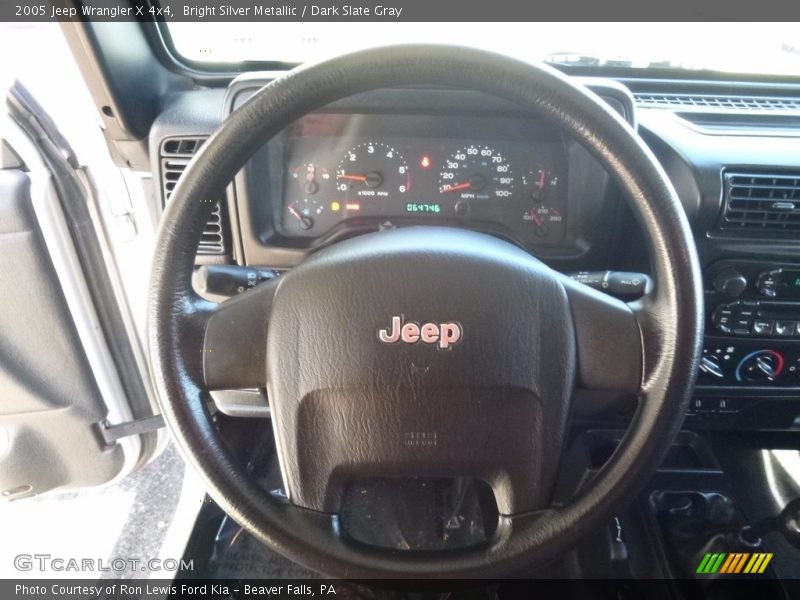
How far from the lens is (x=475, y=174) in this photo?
106cm

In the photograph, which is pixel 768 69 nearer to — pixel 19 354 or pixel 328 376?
pixel 328 376

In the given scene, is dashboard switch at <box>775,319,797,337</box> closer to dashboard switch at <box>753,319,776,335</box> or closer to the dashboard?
dashboard switch at <box>753,319,776,335</box>

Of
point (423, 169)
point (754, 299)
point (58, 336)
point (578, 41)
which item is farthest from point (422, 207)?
point (58, 336)

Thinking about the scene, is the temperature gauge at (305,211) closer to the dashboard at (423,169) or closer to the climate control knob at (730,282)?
the dashboard at (423,169)

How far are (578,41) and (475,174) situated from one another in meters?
0.41

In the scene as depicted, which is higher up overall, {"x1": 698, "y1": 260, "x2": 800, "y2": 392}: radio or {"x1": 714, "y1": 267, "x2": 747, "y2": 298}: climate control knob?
{"x1": 714, "y1": 267, "x2": 747, "y2": 298}: climate control knob

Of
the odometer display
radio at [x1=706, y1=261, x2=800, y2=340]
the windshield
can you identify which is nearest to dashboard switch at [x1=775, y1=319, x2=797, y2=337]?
radio at [x1=706, y1=261, x2=800, y2=340]

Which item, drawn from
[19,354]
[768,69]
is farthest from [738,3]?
[19,354]

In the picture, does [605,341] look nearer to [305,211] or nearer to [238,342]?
[238,342]

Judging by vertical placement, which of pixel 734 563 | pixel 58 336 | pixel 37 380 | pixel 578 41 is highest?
pixel 578 41

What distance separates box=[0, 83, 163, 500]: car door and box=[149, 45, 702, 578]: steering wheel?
0.62 meters

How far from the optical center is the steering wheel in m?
0.70

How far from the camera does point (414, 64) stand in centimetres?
67

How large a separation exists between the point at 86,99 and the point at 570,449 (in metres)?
1.17
